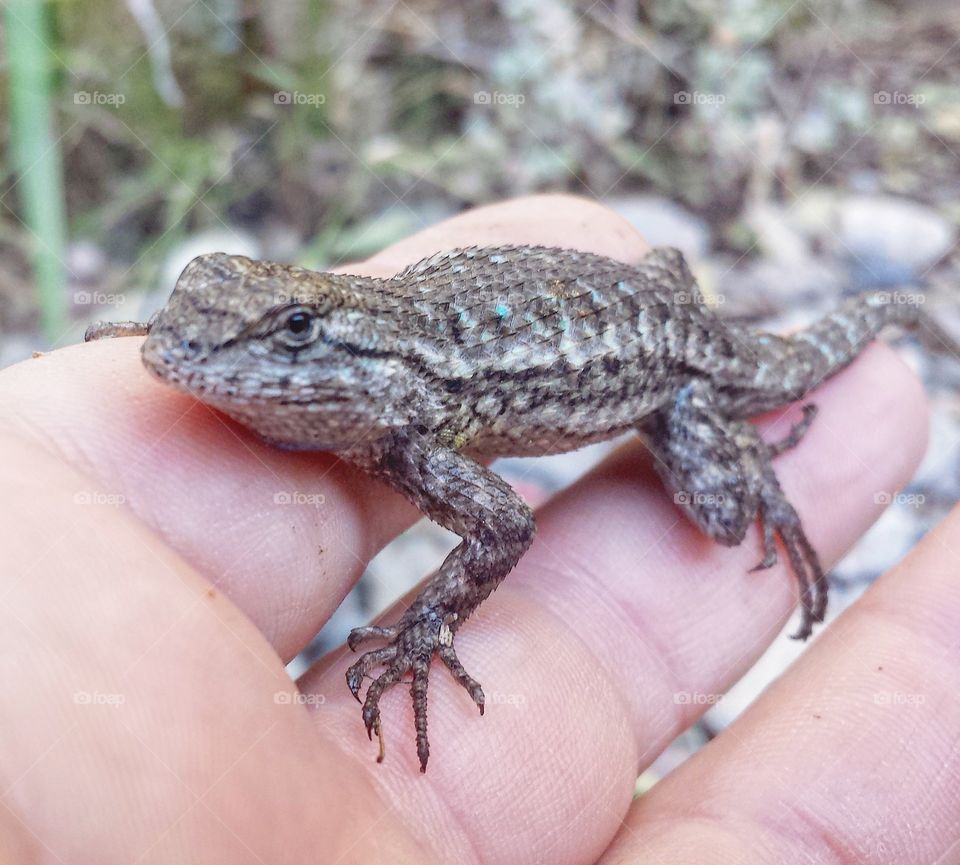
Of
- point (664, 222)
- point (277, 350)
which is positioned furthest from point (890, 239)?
point (277, 350)

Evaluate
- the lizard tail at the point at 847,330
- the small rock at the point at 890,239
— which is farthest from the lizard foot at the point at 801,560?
the small rock at the point at 890,239

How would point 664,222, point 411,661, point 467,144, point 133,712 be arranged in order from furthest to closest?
point 467,144 → point 664,222 → point 411,661 → point 133,712

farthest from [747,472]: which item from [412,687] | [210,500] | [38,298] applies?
[38,298]

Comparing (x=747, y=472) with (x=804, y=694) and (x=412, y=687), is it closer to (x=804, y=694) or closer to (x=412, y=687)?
(x=804, y=694)

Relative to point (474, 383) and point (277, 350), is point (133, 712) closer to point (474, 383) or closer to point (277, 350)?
point (277, 350)

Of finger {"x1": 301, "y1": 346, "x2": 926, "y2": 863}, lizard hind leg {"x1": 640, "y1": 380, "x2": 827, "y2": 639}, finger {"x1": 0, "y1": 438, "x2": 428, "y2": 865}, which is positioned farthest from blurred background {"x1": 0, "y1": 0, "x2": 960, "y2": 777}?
finger {"x1": 0, "y1": 438, "x2": 428, "y2": 865}

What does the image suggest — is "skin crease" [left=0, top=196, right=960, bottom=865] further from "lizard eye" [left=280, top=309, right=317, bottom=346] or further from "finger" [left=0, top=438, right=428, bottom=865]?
"lizard eye" [left=280, top=309, right=317, bottom=346]
